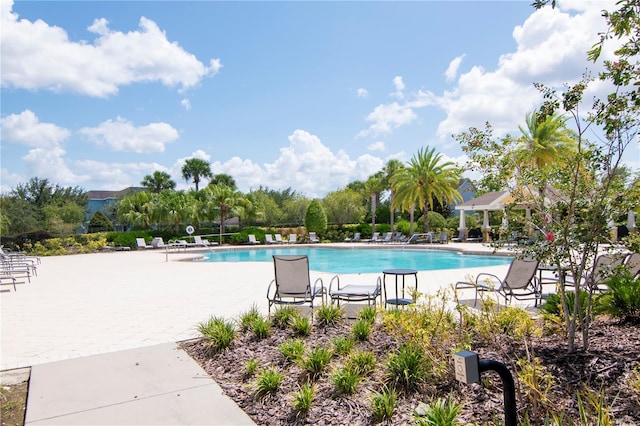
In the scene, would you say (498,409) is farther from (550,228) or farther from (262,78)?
(262,78)

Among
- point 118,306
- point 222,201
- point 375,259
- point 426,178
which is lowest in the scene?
point 375,259

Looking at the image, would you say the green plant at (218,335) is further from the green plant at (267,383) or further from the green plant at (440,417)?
the green plant at (440,417)

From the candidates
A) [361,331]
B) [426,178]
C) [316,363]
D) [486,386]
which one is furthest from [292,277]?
[426,178]

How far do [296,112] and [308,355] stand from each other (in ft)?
65.7

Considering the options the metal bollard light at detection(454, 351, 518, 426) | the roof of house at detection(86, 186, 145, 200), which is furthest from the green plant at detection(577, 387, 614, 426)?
the roof of house at detection(86, 186, 145, 200)

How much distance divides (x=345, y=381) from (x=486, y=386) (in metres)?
1.04

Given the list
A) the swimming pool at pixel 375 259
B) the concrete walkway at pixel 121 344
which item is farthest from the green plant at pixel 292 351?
the swimming pool at pixel 375 259

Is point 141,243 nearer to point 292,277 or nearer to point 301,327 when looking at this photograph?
point 292,277

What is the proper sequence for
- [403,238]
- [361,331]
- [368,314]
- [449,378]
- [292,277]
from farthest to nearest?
[403,238], [292,277], [368,314], [361,331], [449,378]

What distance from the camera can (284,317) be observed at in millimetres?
5035

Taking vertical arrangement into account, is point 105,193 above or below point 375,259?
above

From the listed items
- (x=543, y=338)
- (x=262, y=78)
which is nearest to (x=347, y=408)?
(x=543, y=338)

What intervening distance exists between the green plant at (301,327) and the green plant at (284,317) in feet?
0.50

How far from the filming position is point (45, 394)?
3.53m
